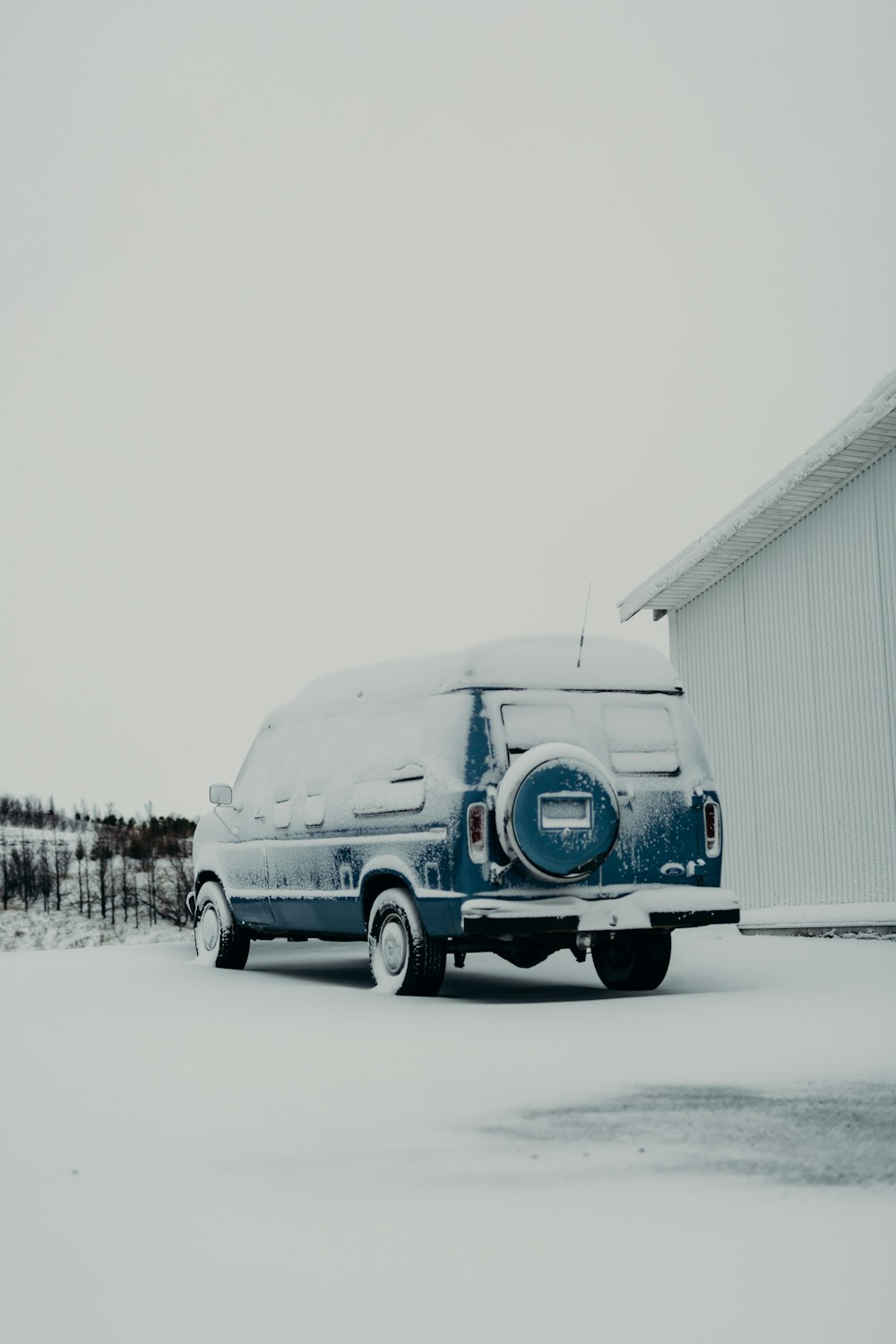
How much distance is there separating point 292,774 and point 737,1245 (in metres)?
8.83

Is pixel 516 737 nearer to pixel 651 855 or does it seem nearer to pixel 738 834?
pixel 651 855

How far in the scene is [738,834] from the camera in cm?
2059

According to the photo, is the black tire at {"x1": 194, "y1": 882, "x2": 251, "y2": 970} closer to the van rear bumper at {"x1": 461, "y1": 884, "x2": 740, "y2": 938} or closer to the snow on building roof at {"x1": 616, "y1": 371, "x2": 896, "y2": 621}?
the van rear bumper at {"x1": 461, "y1": 884, "x2": 740, "y2": 938}

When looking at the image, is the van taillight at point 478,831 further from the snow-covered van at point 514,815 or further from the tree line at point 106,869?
the tree line at point 106,869

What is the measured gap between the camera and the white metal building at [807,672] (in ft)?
59.5

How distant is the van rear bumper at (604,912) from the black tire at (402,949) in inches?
21.3

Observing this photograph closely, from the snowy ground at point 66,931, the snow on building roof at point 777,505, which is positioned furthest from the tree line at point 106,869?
the snow on building roof at point 777,505

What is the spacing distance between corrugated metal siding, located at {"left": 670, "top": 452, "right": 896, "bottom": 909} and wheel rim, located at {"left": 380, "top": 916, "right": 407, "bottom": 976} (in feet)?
28.1

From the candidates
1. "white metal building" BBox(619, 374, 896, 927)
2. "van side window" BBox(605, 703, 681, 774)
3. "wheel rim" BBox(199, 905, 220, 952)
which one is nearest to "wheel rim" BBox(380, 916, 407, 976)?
"van side window" BBox(605, 703, 681, 774)

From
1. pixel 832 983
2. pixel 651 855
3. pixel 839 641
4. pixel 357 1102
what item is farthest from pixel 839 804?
pixel 357 1102

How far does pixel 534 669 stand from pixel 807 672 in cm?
942

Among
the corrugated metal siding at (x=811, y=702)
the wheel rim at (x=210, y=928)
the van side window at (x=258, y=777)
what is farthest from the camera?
the corrugated metal siding at (x=811, y=702)

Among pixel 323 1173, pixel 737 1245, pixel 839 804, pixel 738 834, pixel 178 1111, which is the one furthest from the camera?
pixel 738 834

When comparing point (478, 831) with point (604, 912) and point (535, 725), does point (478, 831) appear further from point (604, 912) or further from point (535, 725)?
point (604, 912)
